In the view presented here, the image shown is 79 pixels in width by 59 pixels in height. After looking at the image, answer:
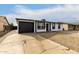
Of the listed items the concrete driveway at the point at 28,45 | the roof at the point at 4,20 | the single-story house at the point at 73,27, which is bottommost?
the concrete driveway at the point at 28,45

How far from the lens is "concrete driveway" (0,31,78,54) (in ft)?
8.32

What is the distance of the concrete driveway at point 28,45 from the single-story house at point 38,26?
0.26 ft

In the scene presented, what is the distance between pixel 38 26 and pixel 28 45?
28 cm

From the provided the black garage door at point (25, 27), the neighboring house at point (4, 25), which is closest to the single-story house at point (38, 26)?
the black garage door at point (25, 27)

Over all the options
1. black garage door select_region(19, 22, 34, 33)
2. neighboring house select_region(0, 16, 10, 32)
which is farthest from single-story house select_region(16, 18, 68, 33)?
neighboring house select_region(0, 16, 10, 32)

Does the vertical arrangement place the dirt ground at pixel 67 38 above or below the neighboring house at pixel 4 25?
below

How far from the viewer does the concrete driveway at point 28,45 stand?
254 centimetres

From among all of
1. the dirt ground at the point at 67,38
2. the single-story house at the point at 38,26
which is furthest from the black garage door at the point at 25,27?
the dirt ground at the point at 67,38

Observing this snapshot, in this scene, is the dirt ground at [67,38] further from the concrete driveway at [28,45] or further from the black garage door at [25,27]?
the black garage door at [25,27]

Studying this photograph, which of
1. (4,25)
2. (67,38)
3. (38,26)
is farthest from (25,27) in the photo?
(67,38)

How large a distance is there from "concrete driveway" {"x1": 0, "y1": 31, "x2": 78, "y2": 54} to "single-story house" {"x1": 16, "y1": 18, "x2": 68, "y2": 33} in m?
0.08

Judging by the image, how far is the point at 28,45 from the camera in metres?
2.56
